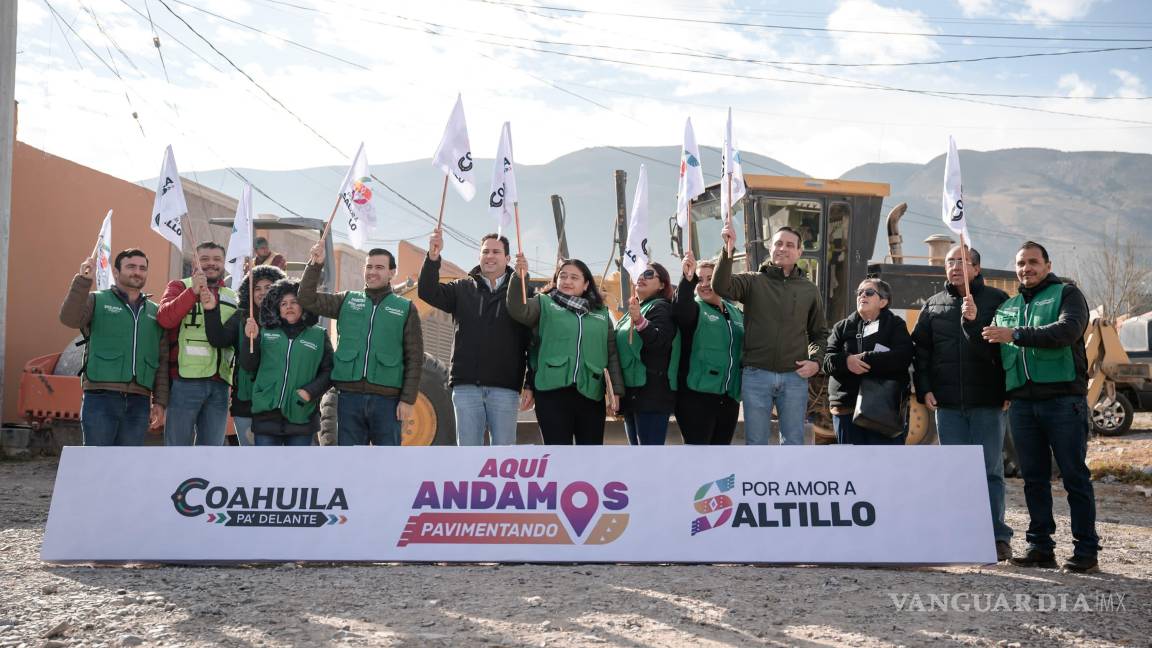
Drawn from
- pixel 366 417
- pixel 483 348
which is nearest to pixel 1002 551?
pixel 483 348

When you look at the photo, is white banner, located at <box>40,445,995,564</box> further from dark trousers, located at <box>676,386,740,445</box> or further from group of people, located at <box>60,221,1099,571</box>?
dark trousers, located at <box>676,386,740,445</box>

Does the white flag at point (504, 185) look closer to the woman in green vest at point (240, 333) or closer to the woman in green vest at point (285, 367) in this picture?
the woman in green vest at point (285, 367)

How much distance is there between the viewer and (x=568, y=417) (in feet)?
19.6

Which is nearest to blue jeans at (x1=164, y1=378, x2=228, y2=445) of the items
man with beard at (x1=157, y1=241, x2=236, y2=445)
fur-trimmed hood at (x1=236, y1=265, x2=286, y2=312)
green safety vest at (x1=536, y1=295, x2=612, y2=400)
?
man with beard at (x1=157, y1=241, x2=236, y2=445)

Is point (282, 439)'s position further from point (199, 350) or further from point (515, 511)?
point (515, 511)

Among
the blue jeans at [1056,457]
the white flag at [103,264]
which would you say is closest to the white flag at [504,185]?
the white flag at [103,264]

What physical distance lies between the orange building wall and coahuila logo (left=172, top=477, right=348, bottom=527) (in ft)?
28.3

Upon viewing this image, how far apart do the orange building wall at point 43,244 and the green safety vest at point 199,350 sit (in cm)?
748

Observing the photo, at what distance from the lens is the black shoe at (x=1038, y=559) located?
5605 millimetres

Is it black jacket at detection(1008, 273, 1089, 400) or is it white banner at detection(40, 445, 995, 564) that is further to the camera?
black jacket at detection(1008, 273, 1089, 400)

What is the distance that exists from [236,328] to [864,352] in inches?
164

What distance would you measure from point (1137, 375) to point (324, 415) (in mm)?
14584

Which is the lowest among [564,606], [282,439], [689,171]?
[564,606]

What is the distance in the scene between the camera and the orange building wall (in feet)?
43.5
